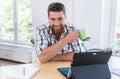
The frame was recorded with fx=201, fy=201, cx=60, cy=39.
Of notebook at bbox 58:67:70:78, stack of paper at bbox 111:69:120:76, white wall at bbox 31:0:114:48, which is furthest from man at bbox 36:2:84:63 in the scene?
white wall at bbox 31:0:114:48

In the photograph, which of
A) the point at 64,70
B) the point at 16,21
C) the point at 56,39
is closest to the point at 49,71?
the point at 64,70

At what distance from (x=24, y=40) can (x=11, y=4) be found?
2.95 feet

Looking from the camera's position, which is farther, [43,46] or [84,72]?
[43,46]

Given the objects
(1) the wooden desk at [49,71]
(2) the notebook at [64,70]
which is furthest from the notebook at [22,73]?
(2) the notebook at [64,70]

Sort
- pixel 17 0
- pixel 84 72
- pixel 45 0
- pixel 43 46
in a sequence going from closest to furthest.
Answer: pixel 84 72 → pixel 43 46 → pixel 45 0 → pixel 17 0

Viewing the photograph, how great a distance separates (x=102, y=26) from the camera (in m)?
3.08

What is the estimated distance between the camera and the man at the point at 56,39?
196cm

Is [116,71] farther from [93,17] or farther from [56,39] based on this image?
[93,17]

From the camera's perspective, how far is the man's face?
2.02m

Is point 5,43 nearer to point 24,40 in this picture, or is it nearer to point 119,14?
point 24,40

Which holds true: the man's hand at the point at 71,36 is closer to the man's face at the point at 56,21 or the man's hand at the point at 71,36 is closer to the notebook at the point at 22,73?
the man's face at the point at 56,21

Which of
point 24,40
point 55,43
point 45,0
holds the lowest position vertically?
point 24,40

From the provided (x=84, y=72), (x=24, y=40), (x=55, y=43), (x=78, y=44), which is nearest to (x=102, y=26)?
(x=78, y=44)

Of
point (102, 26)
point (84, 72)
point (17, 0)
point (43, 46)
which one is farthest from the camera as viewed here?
point (17, 0)
